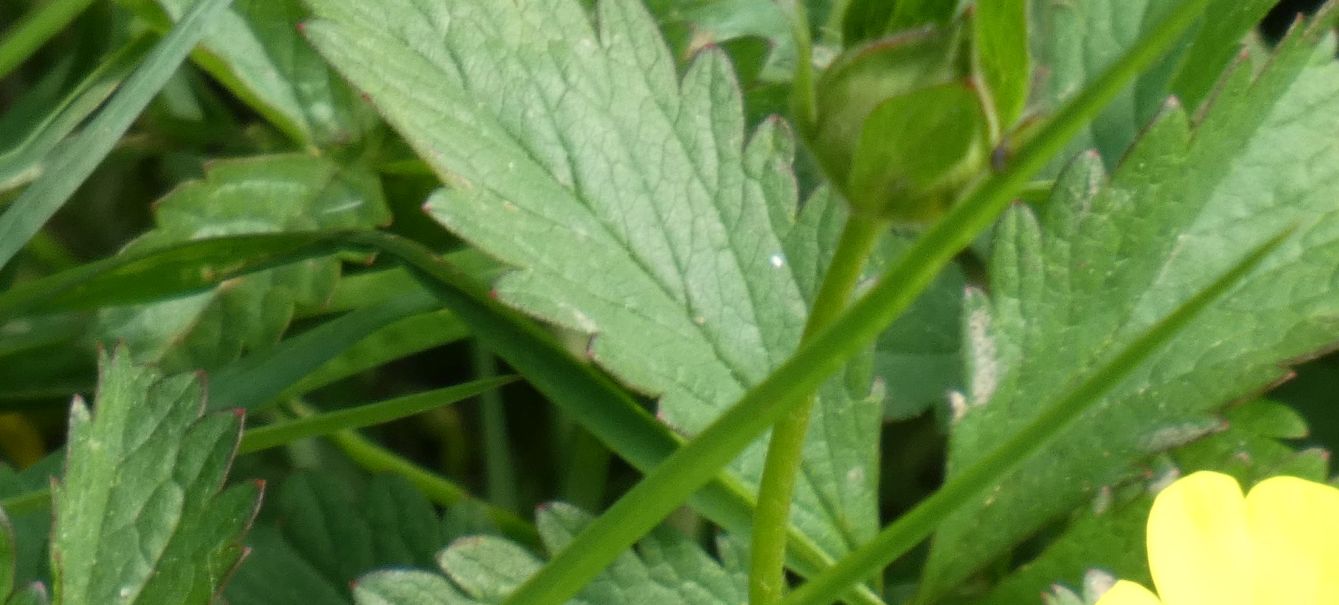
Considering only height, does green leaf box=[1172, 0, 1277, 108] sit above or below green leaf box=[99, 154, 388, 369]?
below

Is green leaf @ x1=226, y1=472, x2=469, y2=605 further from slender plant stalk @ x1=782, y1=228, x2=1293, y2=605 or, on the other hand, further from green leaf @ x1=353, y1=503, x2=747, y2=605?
slender plant stalk @ x1=782, y1=228, x2=1293, y2=605

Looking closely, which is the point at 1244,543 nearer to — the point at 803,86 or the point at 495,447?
the point at 803,86

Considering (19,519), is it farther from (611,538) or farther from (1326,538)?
(1326,538)

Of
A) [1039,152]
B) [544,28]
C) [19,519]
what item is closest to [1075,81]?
[544,28]

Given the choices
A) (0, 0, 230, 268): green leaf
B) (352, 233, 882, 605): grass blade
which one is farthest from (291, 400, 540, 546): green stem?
(0, 0, 230, 268): green leaf

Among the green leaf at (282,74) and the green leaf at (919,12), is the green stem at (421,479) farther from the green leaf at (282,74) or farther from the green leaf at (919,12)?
the green leaf at (919,12)
